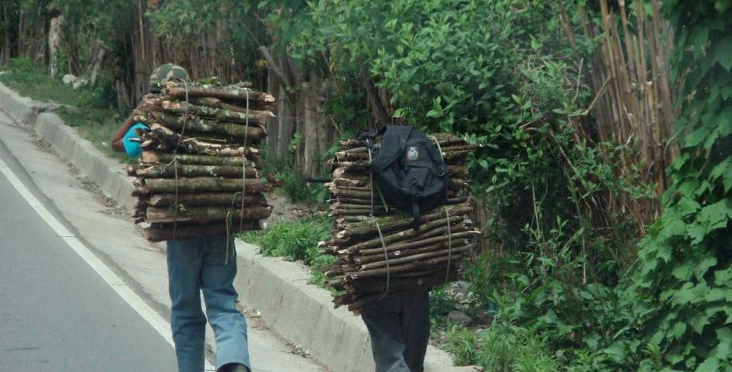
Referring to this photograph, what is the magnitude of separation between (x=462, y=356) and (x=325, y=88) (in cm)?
581

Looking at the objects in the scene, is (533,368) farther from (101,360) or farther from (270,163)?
(270,163)

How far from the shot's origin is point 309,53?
32.1 ft

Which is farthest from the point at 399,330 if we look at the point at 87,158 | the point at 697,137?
the point at 87,158

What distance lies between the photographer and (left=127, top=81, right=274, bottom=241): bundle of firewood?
595 cm

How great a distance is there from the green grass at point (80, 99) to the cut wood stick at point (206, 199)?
9393 mm

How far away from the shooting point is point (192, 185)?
597 cm

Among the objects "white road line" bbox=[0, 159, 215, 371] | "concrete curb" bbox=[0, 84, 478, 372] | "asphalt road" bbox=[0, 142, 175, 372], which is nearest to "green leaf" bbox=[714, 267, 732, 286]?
"concrete curb" bbox=[0, 84, 478, 372]

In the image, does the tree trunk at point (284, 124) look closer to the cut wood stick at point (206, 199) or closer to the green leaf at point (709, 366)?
the cut wood stick at point (206, 199)

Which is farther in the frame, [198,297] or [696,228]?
[198,297]

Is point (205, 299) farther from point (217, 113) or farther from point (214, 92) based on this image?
point (214, 92)

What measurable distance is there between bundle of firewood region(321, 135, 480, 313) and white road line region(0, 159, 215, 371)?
2.08 meters

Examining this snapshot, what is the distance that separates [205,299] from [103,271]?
14.4 feet

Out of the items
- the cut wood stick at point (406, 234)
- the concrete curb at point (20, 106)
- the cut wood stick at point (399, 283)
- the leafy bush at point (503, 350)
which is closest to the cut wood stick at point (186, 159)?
the cut wood stick at point (406, 234)

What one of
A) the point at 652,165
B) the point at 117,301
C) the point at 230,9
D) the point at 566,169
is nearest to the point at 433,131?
the point at 566,169
